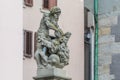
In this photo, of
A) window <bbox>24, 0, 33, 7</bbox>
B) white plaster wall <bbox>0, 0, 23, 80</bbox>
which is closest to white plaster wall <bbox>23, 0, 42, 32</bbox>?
window <bbox>24, 0, 33, 7</bbox>

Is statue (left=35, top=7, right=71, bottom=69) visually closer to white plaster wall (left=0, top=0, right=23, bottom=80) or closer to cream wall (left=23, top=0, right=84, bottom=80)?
white plaster wall (left=0, top=0, right=23, bottom=80)

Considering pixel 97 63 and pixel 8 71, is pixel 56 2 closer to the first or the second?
pixel 97 63

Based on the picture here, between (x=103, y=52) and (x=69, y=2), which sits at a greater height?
(x=69, y=2)

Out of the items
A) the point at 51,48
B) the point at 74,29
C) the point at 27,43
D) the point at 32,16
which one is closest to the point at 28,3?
the point at 32,16

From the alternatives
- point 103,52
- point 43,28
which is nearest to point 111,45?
point 103,52

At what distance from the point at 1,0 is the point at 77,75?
21.4ft

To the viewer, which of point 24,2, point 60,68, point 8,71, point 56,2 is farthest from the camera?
point 56,2

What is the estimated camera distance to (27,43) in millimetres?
26984

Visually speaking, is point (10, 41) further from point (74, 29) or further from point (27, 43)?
point (74, 29)

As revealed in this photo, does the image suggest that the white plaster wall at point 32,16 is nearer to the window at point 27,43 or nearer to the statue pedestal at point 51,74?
the window at point 27,43

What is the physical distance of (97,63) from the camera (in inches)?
1167

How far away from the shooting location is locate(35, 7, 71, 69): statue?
15.9 meters

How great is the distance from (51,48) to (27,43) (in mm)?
11059

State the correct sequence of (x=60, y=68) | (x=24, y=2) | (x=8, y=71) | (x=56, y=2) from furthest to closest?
(x=56, y=2)
(x=24, y=2)
(x=8, y=71)
(x=60, y=68)
